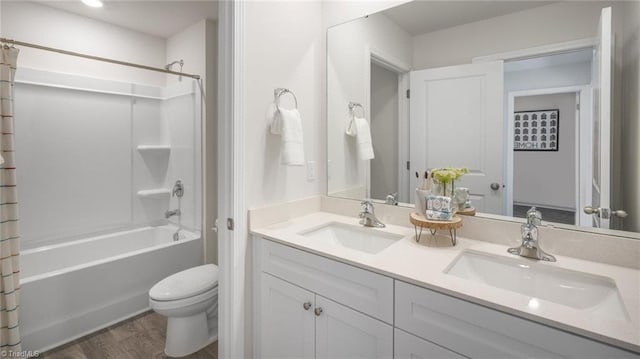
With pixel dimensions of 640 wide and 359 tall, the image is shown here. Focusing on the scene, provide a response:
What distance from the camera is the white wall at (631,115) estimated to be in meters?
0.99

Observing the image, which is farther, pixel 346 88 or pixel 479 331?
pixel 346 88

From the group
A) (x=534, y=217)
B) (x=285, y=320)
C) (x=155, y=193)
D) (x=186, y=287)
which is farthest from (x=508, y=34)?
(x=155, y=193)

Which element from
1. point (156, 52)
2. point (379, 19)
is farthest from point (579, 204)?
point (156, 52)

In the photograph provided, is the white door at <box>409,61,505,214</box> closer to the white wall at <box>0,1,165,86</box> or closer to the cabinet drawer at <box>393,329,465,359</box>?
the cabinet drawer at <box>393,329,465,359</box>

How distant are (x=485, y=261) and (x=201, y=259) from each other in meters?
2.26

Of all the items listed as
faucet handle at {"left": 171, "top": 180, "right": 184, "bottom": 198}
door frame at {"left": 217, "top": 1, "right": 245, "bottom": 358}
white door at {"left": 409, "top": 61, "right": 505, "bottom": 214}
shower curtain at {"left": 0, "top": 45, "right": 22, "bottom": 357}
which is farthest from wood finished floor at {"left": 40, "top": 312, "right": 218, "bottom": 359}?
white door at {"left": 409, "top": 61, "right": 505, "bottom": 214}

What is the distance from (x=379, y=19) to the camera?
5.39 ft

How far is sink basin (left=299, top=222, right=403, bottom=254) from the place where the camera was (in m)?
1.44

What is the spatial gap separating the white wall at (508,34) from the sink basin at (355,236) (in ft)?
2.95

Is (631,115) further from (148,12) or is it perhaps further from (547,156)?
(148,12)

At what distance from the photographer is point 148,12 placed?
2.35 m

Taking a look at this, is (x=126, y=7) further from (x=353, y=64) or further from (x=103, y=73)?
(x=353, y=64)

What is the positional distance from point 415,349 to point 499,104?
1.08 metres

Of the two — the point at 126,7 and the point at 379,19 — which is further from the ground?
the point at 126,7
